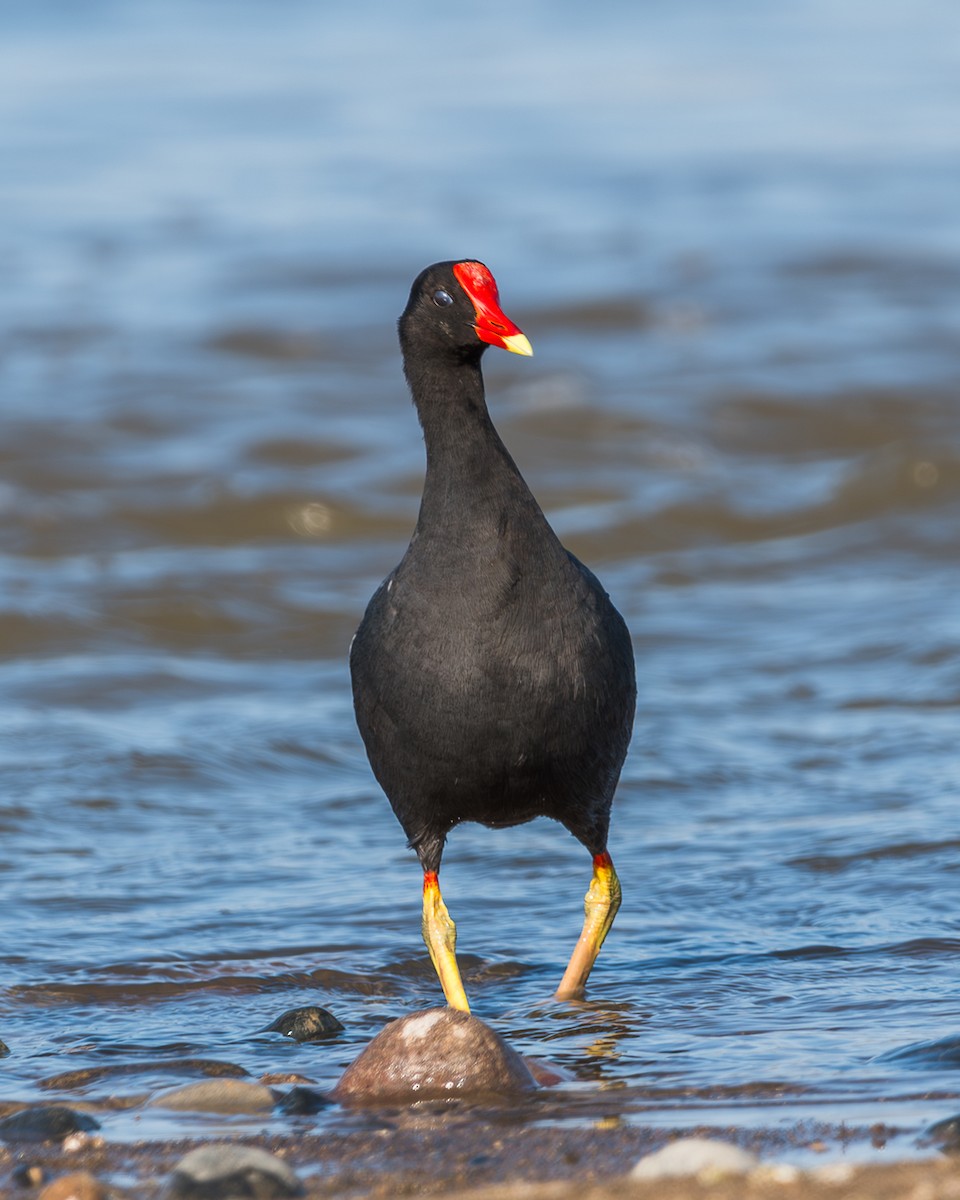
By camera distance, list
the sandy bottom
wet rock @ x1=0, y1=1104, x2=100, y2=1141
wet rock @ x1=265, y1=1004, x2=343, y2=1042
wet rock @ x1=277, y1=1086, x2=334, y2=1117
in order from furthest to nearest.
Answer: wet rock @ x1=265, y1=1004, x2=343, y2=1042 → wet rock @ x1=277, y1=1086, x2=334, y2=1117 → wet rock @ x1=0, y1=1104, x2=100, y2=1141 → the sandy bottom

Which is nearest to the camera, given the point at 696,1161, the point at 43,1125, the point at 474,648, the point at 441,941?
the point at 696,1161

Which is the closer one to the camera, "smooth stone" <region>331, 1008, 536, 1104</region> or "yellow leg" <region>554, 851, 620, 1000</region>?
"smooth stone" <region>331, 1008, 536, 1104</region>

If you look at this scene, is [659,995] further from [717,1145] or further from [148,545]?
[148,545]

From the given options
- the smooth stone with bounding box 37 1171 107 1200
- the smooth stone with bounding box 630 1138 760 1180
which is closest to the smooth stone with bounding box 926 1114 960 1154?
the smooth stone with bounding box 630 1138 760 1180

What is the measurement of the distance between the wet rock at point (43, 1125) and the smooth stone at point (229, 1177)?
0.54 meters

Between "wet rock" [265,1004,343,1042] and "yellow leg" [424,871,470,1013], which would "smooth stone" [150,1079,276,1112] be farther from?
"yellow leg" [424,871,470,1013]

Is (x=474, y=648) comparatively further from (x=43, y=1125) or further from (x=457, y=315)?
(x=43, y=1125)

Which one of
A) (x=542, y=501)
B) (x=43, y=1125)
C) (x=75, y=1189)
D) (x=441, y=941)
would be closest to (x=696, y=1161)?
(x=75, y=1189)

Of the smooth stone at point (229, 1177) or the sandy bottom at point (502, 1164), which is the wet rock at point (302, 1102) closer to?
the sandy bottom at point (502, 1164)

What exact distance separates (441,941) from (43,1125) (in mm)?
1561

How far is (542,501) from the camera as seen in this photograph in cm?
1323

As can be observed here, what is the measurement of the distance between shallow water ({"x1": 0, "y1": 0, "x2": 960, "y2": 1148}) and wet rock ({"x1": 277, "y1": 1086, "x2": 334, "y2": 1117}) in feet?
0.25

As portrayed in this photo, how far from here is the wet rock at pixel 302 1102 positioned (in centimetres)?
457

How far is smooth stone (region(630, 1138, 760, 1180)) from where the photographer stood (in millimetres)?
3760
